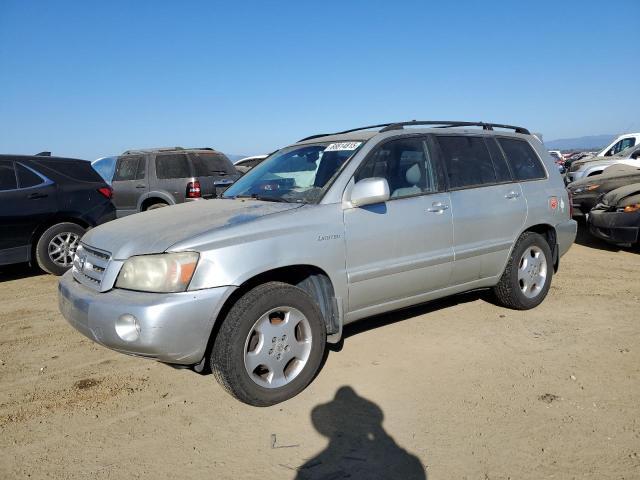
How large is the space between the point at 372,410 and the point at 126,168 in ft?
29.3

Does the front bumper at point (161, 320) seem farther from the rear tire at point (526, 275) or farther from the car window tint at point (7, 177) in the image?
the car window tint at point (7, 177)

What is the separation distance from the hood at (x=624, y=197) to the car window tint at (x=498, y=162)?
367 cm

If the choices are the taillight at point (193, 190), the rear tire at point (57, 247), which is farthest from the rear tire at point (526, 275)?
the taillight at point (193, 190)

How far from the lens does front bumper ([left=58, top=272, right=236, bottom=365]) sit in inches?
109

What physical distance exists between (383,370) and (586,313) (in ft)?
7.84

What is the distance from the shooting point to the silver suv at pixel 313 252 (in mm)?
2898

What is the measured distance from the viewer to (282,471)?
2520 millimetres

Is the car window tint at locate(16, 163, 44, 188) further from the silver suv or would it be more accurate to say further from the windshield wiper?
the windshield wiper

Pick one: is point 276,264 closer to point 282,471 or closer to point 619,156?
point 282,471

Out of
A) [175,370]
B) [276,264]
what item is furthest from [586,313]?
[175,370]

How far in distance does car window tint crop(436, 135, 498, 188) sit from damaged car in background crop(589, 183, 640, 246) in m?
3.79

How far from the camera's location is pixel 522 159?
4910mm

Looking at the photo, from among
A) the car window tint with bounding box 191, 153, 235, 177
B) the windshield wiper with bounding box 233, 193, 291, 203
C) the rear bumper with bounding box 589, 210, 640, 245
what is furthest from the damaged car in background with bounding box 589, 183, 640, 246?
the car window tint with bounding box 191, 153, 235, 177

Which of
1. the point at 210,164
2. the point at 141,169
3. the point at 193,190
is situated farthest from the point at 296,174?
the point at 141,169
